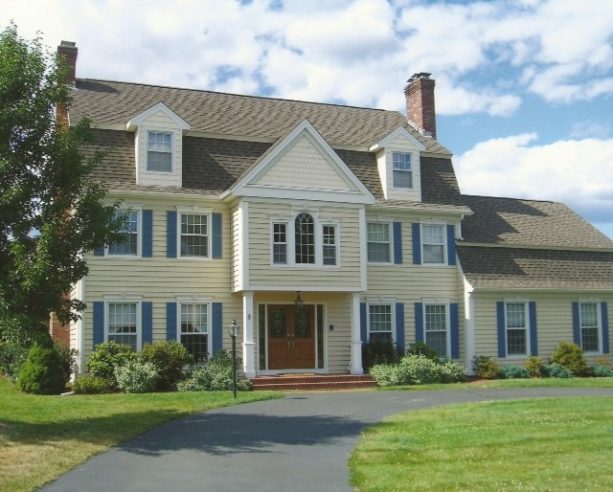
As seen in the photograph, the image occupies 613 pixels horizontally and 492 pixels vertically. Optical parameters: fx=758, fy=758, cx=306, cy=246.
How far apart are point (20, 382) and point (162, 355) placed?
12.5 feet

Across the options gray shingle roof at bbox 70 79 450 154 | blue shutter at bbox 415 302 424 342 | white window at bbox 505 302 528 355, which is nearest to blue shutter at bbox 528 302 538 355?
white window at bbox 505 302 528 355

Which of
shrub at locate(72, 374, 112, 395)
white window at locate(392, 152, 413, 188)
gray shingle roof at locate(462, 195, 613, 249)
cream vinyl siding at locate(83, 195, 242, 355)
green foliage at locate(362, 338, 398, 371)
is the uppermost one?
white window at locate(392, 152, 413, 188)

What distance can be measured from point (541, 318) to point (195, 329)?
493 inches

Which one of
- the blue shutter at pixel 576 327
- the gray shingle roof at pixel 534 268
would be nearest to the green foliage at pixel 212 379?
the gray shingle roof at pixel 534 268

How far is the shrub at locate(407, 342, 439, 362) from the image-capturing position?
2475 centimetres

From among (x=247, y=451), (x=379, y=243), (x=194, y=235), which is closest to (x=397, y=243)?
(x=379, y=243)

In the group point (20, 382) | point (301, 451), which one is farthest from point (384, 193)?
point (301, 451)

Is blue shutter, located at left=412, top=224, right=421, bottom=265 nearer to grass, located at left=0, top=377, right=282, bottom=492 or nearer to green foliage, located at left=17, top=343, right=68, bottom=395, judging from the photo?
grass, located at left=0, top=377, right=282, bottom=492

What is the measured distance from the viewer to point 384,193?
2634 cm

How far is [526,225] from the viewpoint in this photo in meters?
29.4

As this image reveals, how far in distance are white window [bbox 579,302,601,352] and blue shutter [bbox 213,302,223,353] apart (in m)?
13.6

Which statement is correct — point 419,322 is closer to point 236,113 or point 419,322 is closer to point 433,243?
point 433,243

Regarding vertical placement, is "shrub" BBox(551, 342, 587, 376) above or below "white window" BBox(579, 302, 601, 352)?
below

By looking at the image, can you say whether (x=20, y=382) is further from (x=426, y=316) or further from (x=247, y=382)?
(x=426, y=316)
